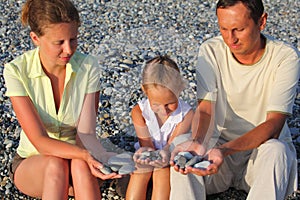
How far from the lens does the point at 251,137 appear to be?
122 inches

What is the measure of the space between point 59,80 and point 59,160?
0.42 metres

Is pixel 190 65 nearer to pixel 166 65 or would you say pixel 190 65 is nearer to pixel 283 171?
pixel 166 65

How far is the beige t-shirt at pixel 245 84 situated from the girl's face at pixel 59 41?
686 mm

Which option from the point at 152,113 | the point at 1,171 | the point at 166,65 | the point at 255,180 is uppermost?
the point at 166,65

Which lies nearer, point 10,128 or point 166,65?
point 166,65

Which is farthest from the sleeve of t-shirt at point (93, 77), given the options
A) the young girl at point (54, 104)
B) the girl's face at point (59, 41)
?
the girl's face at point (59, 41)

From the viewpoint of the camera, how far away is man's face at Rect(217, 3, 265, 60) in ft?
10.0

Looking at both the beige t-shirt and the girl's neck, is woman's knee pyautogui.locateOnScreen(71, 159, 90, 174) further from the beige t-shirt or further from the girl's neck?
the beige t-shirt

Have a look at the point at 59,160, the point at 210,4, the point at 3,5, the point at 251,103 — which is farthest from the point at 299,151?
the point at 3,5

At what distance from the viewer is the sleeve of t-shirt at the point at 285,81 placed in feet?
10.2

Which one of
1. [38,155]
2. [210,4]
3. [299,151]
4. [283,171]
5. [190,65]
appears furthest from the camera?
[210,4]

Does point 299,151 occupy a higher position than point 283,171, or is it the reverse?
point 283,171

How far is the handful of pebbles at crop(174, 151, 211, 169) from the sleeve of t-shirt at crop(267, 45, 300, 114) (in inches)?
17.1

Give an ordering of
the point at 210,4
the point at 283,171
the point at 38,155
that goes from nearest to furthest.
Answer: the point at 283,171 → the point at 38,155 → the point at 210,4
